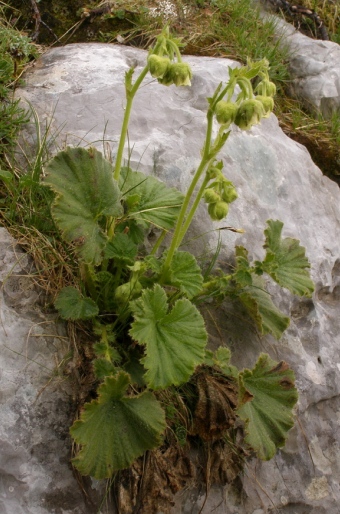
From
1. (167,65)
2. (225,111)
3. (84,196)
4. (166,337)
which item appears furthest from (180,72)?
(166,337)

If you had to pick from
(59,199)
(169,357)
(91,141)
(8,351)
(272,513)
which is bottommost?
(272,513)

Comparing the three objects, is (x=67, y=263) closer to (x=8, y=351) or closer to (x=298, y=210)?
(x=8, y=351)

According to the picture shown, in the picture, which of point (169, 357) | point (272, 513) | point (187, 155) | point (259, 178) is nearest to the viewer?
point (169, 357)

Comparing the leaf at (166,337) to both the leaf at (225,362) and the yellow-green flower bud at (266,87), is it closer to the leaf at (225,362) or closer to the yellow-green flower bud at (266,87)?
the leaf at (225,362)

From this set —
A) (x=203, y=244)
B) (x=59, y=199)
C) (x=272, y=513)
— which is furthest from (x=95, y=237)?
(x=272, y=513)

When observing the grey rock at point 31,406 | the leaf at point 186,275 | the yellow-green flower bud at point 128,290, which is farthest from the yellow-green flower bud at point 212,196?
the grey rock at point 31,406

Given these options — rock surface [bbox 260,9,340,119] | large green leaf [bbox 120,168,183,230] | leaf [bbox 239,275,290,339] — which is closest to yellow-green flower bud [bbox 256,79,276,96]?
large green leaf [bbox 120,168,183,230]

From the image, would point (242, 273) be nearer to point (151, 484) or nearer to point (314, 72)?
point (151, 484)
